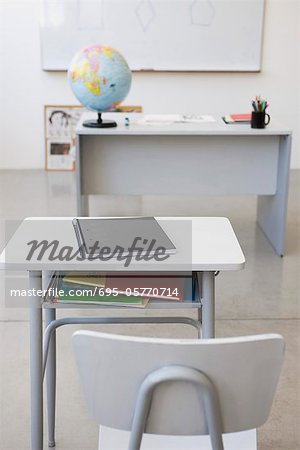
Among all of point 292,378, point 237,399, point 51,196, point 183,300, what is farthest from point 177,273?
point 51,196

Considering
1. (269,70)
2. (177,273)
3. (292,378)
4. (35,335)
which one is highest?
(269,70)

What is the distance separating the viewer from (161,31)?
19.0 feet

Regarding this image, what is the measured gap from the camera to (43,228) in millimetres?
1808

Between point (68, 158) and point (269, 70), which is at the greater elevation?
point (269, 70)

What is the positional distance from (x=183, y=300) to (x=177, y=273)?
0.45 feet

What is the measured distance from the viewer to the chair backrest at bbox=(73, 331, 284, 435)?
113 cm

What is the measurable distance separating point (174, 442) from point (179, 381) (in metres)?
0.39

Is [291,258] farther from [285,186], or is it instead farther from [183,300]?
[183,300]

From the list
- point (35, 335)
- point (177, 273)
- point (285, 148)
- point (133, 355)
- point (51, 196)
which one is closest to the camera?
point (133, 355)

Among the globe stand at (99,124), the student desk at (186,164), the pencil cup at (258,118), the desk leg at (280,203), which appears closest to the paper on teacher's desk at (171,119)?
the student desk at (186,164)

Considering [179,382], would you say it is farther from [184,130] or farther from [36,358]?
[184,130]

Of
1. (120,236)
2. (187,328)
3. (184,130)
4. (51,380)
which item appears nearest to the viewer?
(120,236)

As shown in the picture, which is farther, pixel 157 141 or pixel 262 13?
pixel 262 13

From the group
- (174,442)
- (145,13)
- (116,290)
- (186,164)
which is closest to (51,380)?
(116,290)
